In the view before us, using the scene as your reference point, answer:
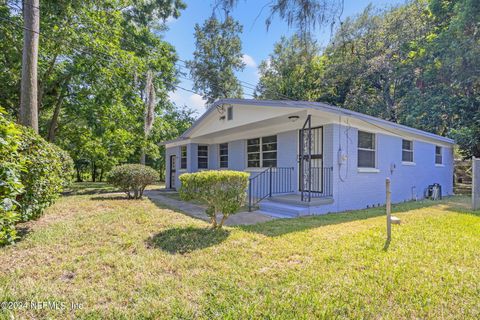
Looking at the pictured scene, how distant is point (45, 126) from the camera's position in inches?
529

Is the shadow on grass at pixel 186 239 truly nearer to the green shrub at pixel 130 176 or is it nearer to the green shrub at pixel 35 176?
the green shrub at pixel 35 176

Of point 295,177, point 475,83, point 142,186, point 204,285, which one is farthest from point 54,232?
point 475,83

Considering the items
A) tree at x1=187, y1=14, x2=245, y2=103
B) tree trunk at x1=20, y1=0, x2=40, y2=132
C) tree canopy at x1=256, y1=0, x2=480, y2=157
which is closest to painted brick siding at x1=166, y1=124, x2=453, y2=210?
tree canopy at x1=256, y1=0, x2=480, y2=157

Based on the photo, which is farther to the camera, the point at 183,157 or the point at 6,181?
the point at 183,157

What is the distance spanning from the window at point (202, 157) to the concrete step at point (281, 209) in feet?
20.6

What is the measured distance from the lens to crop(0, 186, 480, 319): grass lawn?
258 cm

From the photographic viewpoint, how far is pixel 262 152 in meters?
10.6

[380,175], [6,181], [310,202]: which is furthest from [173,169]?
[6,181]

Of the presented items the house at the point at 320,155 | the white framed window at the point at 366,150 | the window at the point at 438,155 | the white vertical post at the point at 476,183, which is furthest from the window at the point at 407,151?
the window at the point at 438,155

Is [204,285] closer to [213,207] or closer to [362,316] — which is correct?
[362,316]

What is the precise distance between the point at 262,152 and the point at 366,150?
3.82 metres

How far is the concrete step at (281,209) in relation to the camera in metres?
6.95

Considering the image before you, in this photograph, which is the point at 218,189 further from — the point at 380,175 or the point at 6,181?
the point at 380,175

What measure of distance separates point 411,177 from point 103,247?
1115 centimetres
